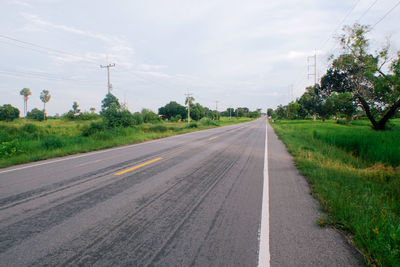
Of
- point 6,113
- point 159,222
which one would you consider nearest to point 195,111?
point 6,113

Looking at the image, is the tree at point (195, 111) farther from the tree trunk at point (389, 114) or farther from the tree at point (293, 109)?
the tree trunk at point (389, 114)

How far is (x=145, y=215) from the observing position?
3.26 meters

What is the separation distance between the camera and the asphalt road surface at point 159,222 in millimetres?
2283

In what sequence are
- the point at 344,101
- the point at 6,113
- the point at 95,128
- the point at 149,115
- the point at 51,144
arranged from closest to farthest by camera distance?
the point at 51,144 → the point at 95,128 → the point at 344,101 → the point at 149,115 → the point at 6,113

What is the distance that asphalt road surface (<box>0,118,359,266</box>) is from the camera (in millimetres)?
2283

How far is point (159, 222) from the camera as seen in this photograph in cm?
304

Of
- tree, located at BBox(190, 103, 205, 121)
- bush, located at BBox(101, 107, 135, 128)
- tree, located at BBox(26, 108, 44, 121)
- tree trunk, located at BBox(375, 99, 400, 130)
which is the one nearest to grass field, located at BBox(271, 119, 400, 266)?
bush, located at BBox(101, 107, 135, 128)

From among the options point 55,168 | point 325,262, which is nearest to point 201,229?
point 325,262

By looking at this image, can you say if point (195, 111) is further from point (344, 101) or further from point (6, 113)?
point (344, 101)

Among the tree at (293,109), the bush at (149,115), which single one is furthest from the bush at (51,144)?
the tree at (293,109)

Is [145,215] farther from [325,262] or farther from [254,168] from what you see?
[254,168]

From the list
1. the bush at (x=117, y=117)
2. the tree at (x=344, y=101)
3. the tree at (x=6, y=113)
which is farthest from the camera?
the tree at (x=6, y=113)

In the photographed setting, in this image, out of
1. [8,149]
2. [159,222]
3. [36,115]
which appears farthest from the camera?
[36,115]

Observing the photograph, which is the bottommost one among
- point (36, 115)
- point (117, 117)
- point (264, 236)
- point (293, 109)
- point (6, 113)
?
point (264, 236)
